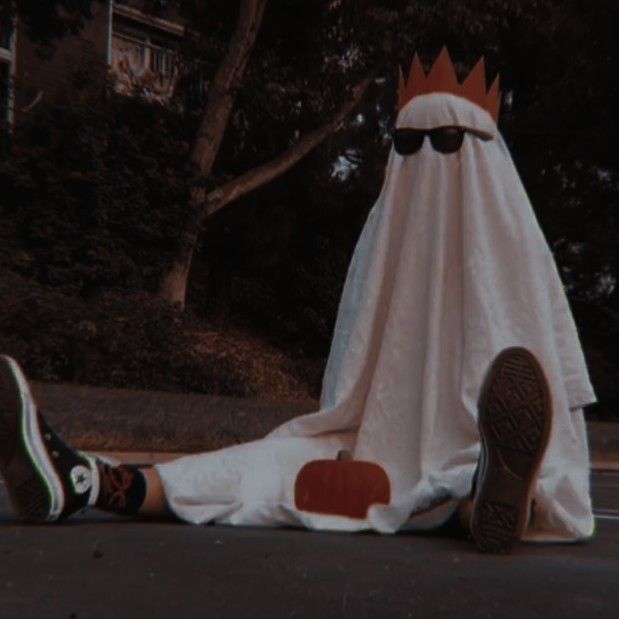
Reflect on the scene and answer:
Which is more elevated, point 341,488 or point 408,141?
point 408,141

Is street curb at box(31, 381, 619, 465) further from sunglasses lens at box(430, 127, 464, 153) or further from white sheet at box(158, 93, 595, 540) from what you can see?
sunglasses lens at box(430, 127, 464, 153)

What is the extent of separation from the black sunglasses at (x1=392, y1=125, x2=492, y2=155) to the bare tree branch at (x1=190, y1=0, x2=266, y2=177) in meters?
14.4

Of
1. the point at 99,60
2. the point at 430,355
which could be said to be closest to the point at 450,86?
the point at 430,355

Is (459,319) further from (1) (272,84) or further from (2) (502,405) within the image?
(1) (272,84)

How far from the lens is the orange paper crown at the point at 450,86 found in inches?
202

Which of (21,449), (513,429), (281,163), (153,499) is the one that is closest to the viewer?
(513,429)

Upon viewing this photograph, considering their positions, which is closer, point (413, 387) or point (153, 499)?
point (153, 499)

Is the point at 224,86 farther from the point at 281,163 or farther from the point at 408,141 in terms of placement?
the point at 408,141

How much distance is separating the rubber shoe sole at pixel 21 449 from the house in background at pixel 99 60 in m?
15.0

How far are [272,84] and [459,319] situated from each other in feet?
54.3

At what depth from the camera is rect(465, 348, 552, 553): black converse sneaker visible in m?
3.77

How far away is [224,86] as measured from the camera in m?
19.6

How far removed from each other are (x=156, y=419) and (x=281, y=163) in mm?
9728

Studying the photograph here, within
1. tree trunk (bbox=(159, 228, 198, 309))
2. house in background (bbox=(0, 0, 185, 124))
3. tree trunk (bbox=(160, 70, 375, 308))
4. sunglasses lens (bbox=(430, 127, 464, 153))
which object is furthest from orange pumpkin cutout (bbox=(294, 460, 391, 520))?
house in background (bbox=(0, 0, 185, 124))
